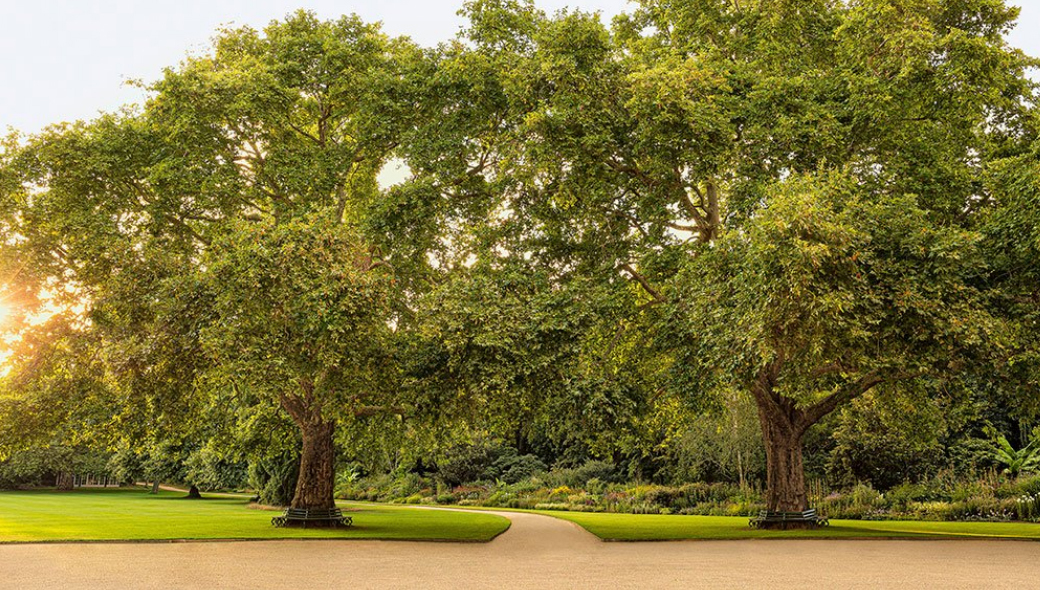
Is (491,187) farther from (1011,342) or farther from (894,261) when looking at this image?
(1011,342)

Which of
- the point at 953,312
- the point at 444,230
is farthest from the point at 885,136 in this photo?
the point at 444,230

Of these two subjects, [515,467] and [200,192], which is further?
[515,467]

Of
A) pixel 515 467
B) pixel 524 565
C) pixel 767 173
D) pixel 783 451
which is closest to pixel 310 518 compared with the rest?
pixel 524 565

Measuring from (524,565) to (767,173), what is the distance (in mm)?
11248

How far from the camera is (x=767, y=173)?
1747 centimetres

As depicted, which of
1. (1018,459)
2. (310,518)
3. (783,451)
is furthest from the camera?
(1018,459)

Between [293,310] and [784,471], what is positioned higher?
[293,310]

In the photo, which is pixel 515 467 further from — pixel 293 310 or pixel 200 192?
pixel 293 310

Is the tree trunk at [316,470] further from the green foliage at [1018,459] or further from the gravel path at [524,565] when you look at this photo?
the green foliage at [1018,459]

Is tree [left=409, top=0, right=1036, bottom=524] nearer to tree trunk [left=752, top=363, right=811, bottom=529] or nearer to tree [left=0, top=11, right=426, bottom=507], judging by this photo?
tree trunk [left=752, top=363, right=811, bottom=529]

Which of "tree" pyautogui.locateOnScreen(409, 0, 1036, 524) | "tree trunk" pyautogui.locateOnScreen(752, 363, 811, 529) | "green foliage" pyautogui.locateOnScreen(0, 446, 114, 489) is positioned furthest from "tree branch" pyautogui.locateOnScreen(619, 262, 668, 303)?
"green foliage" pyautogui.locateOnScreen(0, 446, 114, 489)

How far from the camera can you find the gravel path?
10.0 m

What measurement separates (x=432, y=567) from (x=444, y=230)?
11.5 metres

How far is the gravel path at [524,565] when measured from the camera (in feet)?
32.9
